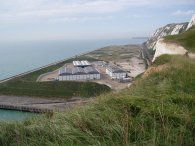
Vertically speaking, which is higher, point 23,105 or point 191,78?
point 191,78

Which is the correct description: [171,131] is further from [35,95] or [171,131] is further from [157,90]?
[35,95]

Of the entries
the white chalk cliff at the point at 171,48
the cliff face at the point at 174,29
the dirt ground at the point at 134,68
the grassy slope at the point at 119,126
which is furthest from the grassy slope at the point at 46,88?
the grassy slope at the point at 119,126

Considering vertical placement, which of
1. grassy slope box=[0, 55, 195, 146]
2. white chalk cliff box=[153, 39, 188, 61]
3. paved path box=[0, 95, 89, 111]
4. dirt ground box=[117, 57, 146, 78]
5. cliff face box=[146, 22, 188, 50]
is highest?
cliff face box=[146, 22, 188, 50]

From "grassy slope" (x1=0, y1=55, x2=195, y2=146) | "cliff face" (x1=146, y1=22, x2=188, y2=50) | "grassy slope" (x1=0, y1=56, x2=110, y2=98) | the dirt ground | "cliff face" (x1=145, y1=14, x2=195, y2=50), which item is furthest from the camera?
"cliff face" (x1=146, y1=22, x2=188, y2=50)

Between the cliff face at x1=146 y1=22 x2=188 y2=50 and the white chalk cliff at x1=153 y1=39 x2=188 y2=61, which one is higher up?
the cliff face at x1=146 y1=22 x2=188 y2=50

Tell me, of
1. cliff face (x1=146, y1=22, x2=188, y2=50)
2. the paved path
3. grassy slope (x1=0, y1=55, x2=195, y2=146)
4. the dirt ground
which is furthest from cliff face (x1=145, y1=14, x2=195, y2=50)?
grassy slope (x1=0, y1=55, x2=195, y2=146)

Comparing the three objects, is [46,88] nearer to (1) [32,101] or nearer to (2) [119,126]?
(1) [32,101]

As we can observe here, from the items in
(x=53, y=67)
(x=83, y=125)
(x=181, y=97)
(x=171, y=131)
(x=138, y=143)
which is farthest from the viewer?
(x=53, y=67)

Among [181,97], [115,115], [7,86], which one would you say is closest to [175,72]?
[181,97]

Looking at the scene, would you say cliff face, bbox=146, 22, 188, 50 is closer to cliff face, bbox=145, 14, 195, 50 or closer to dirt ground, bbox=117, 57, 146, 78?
cliff face, bbox=145, 14, 195, 50

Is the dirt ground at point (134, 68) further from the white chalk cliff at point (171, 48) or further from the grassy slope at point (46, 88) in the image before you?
the white chalk cliff at point (171, 48)
